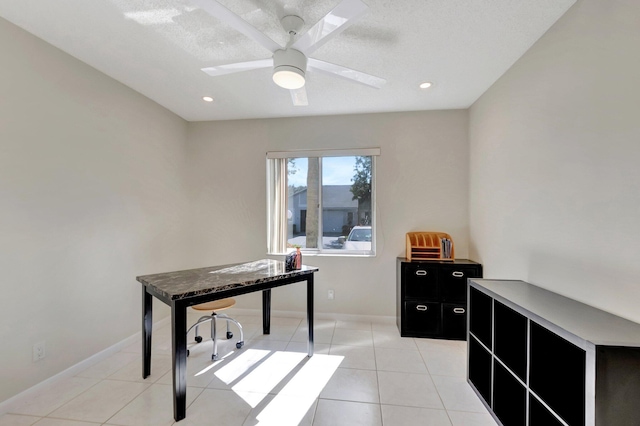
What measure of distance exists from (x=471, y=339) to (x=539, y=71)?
81.8 inches

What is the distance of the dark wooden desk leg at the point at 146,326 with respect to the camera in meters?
2.03

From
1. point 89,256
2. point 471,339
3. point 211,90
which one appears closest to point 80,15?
point 211,90

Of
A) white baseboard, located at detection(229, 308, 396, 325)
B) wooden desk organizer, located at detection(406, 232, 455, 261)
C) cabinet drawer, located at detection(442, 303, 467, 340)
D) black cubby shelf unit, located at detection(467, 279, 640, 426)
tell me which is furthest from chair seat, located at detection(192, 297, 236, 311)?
cabinet drawer, located at detection(442, 303, 467, 340)

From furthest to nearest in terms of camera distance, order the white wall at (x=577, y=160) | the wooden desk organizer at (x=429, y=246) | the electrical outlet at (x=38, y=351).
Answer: the wooden desk organizer at (x=429, y=246) < the electrical outlet at (x=38, y=351) < the white wall at (x=577, y=160)

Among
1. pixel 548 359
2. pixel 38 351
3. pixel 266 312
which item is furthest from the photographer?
pixel 266 312

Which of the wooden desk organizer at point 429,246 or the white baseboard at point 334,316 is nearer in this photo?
the wooden desk organizer at point 429,246

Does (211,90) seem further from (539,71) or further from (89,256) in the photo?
(539,71)

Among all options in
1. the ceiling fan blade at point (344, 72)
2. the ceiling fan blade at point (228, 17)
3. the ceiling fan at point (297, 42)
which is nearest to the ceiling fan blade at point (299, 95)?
the ceiling fan at point (297, 42)

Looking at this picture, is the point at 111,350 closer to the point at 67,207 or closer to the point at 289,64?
the point at 67,207

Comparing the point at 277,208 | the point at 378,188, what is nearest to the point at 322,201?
the point at 277,208

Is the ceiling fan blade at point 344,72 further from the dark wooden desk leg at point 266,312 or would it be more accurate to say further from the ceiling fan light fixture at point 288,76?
the dark wooden desk leg at point 266,312

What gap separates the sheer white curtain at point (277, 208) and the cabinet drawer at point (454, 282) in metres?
1.97

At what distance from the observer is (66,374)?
207 cm

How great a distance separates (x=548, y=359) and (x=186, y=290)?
2189 millimetres
